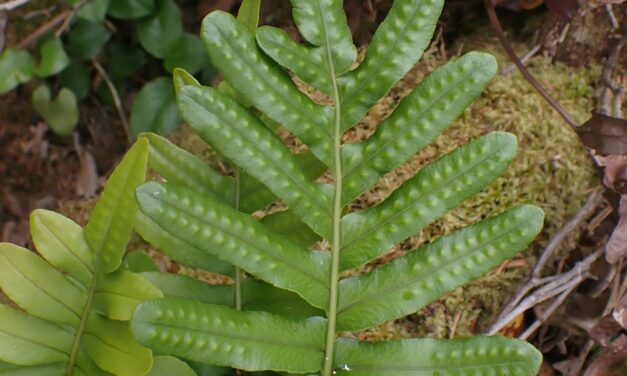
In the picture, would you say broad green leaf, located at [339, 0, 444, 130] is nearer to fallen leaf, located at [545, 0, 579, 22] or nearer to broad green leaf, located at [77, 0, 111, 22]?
fallen leaf, located at [545, 0, 579, 22]

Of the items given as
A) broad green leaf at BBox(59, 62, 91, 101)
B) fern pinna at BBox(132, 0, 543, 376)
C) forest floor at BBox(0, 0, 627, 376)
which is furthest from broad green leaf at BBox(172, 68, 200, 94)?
broad green leaf at BBox(59, 62, 91, 101)

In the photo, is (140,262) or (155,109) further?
(155,109)

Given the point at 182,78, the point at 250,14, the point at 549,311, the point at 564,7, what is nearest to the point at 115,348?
the point at 182,78

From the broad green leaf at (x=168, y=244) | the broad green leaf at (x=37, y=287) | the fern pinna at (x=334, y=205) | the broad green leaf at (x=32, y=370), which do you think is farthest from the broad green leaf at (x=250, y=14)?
the broad green leaf at (x=32, y=370)

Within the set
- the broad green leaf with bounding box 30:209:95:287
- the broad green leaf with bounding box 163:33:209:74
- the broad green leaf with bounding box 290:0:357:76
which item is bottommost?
the broad green leaf with bounding box 30:209:95:287

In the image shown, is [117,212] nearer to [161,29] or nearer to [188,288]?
[188,288]

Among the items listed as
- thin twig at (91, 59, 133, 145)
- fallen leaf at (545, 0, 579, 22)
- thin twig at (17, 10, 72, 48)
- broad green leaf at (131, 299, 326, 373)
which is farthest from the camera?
thin twig at (91, 59, 133, 145)
